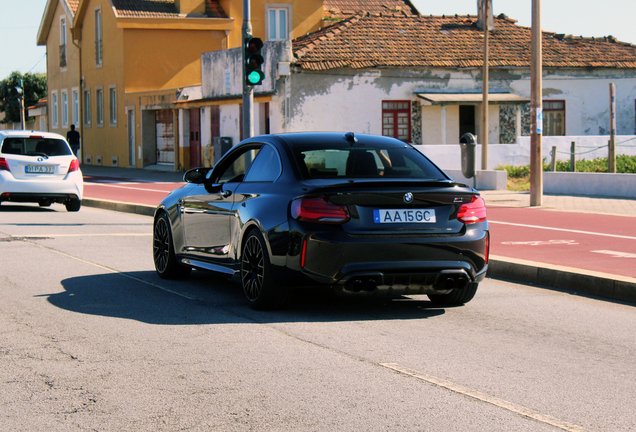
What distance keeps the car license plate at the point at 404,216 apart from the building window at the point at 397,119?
27730 mm

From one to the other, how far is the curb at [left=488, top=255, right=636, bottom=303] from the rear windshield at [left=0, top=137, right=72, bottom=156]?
36.5ft

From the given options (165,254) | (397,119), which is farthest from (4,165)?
(397,119)

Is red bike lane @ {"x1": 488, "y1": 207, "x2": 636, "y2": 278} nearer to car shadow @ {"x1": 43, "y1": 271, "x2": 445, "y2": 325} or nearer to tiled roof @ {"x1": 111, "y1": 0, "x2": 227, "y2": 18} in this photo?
car shadow @ {"x1": 43, "y1": 271, "x2": 445, "y2": 325}

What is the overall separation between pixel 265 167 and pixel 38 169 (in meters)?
11.5

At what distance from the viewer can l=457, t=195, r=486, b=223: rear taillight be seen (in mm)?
7066

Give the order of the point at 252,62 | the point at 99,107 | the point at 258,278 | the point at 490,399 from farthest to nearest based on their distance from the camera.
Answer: the point at 99,107 → the point at 252,62 → the point at 258,278 → the point at 490,399

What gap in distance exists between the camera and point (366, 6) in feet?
159

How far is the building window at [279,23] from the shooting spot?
43.3 meters

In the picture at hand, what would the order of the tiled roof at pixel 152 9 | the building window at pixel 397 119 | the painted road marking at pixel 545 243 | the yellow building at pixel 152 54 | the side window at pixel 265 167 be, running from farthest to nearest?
the tiled roof at pixel 152 9 → the yellow building at pixel 152 54 → the building window at pixel 397 119 → the painted road marking at pixel 545 243 → the side window at pixel 265 167

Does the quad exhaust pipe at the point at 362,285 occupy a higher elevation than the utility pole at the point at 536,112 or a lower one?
lower

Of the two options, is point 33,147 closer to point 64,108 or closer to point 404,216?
point 404,216

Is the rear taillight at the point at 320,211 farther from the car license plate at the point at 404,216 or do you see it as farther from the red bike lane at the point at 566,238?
the red bike lane at the point at 566,238

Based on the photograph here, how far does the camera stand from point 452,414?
4.52m

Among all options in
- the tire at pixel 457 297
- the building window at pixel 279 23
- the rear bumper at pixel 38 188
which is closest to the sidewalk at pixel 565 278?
the tire at pixel 457 297
